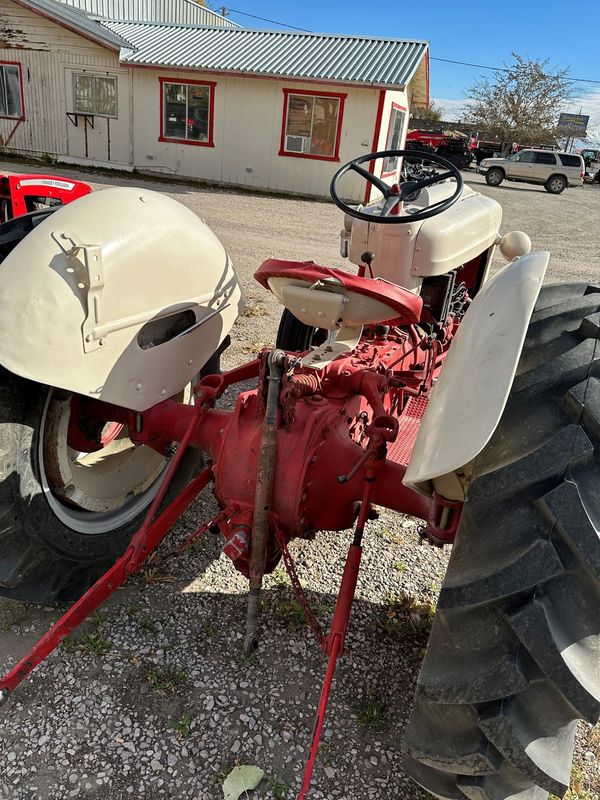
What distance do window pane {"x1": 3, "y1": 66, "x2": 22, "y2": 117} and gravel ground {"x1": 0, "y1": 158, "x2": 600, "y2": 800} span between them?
17208 mm

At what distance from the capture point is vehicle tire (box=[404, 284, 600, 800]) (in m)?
1.21

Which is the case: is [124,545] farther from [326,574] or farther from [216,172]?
[216,172]

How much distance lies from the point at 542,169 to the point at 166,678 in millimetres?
24315

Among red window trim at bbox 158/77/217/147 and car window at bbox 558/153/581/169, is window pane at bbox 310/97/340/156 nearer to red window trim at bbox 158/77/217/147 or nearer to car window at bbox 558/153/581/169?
red window trim at bbox 158/77/217/147

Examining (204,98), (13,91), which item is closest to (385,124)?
(204,98)

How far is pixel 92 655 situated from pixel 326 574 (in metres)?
0.96

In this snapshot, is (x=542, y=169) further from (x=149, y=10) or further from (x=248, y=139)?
(x=149, y=10)

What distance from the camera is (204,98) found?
1523cm

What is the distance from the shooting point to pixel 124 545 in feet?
7.79

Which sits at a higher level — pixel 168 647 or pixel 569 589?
pixel 569 589

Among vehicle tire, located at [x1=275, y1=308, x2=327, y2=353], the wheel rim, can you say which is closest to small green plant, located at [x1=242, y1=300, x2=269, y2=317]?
vehicle tire, located at [x1=275, y1=308, x2=327, y2=353]

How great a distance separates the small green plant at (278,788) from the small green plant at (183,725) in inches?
11.6

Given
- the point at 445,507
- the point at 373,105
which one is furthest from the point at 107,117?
the point at 445,507

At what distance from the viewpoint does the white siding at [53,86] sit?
50.3ft
